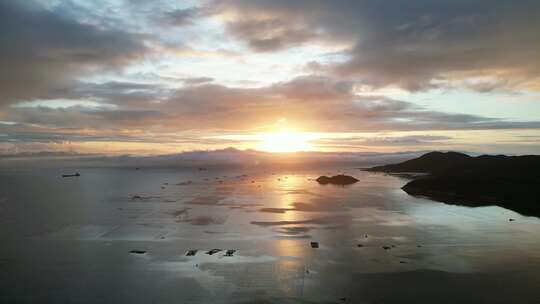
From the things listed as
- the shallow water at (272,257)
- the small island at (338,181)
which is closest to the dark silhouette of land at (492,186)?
the shallow water at (272,257)

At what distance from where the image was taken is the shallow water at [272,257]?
30.2 meters

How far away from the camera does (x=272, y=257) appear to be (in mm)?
40062

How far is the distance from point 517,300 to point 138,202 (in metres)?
81.3

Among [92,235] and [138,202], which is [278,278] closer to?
[92,235]

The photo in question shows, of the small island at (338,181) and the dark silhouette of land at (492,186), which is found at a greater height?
the dark silhouette of land at (492,186)

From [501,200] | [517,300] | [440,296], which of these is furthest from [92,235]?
[501,200]

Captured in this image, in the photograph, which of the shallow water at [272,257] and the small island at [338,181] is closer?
the shallow water at [272,257]

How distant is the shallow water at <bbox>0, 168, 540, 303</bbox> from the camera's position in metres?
30.2

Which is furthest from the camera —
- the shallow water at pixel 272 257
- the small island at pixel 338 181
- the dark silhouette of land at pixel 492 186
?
the small island at pixel 338 181

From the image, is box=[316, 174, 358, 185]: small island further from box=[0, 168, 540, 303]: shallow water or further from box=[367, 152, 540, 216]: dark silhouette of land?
box=[0, 168, 540, 303]: shallow water

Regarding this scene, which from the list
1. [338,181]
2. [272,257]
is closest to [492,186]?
[338,181]

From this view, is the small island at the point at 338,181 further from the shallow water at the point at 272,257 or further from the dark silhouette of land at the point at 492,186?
the shallow water at the point at 272,257

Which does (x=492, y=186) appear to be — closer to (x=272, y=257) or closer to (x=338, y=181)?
(x=338, y=181)

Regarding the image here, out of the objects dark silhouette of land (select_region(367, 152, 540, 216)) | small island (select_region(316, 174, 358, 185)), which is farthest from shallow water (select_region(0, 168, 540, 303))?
small island (select_region(316, 174, 358, 185))
